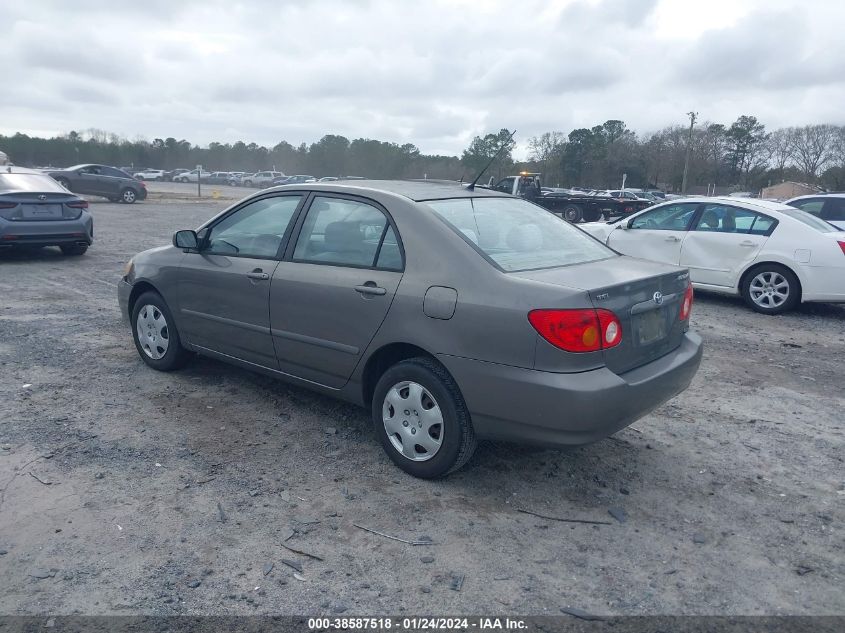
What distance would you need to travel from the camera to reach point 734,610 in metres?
2.85

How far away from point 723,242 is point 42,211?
996cm

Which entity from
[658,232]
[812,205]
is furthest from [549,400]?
[812,205]

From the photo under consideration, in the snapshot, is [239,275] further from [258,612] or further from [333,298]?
[258,612]

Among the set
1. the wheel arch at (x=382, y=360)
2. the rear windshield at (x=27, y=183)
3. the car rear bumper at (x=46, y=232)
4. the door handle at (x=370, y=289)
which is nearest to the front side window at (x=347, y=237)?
the door handle at (x=370, y=289)

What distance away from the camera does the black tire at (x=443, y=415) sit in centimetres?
Answer: 368

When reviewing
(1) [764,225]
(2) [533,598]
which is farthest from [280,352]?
(1) [764,225]

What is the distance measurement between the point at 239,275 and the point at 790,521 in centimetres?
361

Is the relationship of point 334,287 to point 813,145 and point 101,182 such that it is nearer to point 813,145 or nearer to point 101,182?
point 101,182

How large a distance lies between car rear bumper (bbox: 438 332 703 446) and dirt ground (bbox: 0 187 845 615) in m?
0.46

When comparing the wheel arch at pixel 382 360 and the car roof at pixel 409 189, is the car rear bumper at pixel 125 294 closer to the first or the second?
the car roof at pixel 409 189

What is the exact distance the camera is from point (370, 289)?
3998 mm

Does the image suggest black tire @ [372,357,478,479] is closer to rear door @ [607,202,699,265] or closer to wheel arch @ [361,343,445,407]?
wheel arch @ [361,343,445,407]

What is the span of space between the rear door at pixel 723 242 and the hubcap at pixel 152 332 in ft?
21.6

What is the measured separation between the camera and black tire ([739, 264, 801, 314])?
28.0ft
